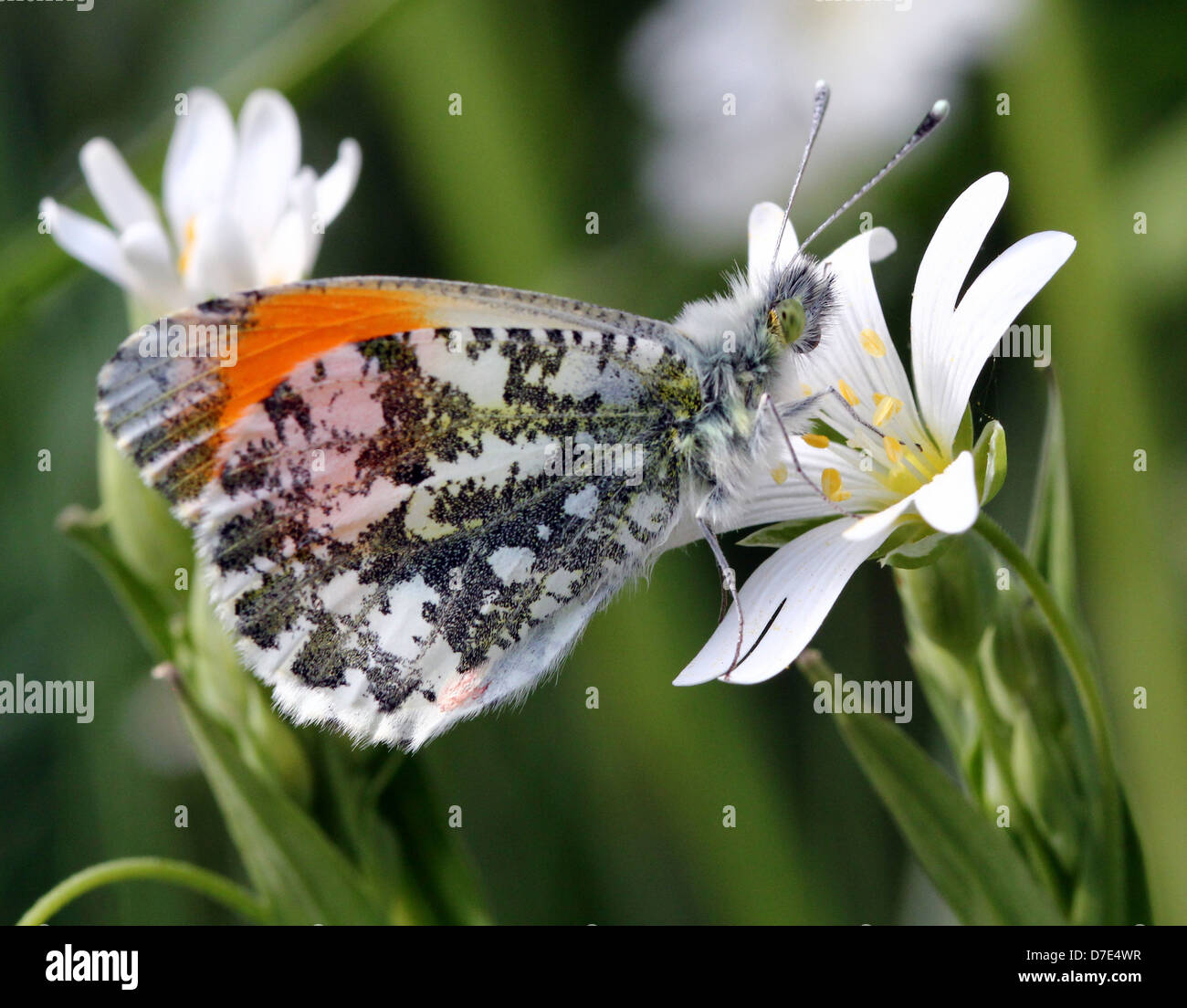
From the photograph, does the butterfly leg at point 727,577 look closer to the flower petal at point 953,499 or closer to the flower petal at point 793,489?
the flower petal at point 793,489

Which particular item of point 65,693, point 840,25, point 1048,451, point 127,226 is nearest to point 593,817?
point 65,693

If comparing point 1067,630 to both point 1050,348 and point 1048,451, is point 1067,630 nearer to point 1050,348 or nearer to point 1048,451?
point 1048,451

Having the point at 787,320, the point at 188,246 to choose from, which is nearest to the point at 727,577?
the point at 787,320

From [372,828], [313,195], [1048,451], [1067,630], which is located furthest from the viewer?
[313,195]

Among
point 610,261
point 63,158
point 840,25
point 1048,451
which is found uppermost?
point 840,25

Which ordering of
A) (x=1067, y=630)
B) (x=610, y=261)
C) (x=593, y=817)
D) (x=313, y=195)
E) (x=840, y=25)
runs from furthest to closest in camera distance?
(x=840, y=25), (x=610, y=261), (x=593, y=817), (x=313, y=195), (x=1067, y=630)

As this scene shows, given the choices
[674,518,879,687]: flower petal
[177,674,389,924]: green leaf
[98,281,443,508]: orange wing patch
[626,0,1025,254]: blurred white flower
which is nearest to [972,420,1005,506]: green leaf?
[674,518,879,687]: flower petal

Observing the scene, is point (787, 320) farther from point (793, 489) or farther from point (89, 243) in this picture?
point (89, 243)
